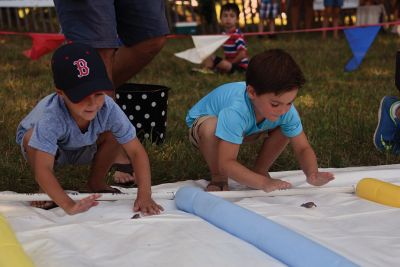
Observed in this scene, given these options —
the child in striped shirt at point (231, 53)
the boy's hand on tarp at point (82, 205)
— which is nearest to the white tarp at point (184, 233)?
the boy's hand on tarp at point (82, 205)

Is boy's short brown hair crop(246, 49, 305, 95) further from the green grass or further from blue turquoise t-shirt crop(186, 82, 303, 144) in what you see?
the green grass

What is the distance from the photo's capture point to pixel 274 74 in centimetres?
218

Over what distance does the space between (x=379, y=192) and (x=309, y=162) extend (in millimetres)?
301

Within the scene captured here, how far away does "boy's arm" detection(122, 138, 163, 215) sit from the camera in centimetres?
216

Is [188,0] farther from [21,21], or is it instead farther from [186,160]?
[186,160]

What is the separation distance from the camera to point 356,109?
13.1ft

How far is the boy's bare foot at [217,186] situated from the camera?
2.49m

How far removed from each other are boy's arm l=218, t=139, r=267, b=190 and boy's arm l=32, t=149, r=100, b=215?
20.0 inches

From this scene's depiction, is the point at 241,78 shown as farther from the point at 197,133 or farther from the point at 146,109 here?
the point at 197,133

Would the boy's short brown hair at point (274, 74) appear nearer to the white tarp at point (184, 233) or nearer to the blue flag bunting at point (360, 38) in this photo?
the white tarp at point (184, 233)

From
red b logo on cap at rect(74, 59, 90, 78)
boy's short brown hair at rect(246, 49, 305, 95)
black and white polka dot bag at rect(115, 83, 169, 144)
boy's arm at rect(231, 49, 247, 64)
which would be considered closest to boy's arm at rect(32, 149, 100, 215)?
red b logo on cap at rect(74, 59, 90, 78)

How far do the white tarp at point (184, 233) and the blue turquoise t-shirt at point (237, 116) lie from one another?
26 cm

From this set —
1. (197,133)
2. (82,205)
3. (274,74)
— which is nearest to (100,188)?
(82,205)

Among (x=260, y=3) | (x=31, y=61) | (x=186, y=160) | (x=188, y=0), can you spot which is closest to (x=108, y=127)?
(x=186, y=160)
